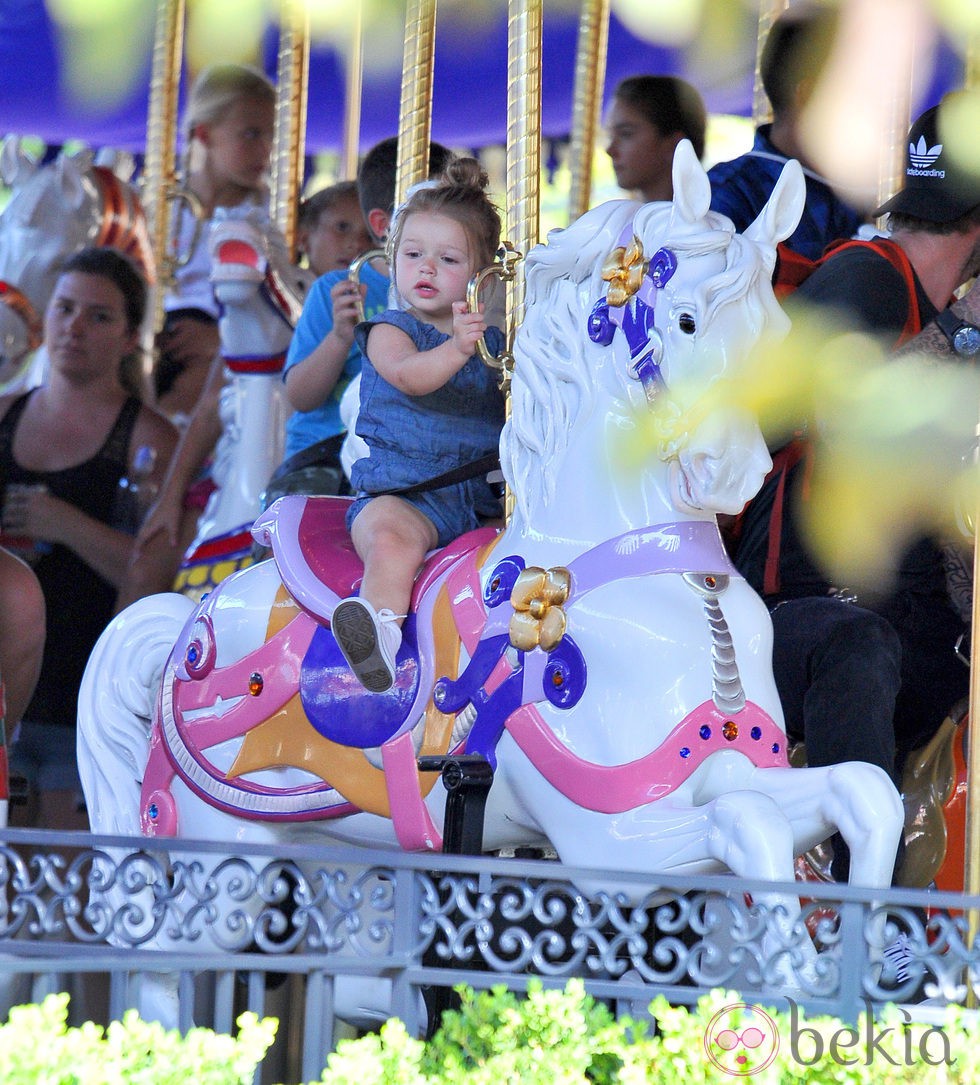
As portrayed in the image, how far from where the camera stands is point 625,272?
2869 millimetres

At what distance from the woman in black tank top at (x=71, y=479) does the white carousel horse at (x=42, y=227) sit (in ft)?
0.93

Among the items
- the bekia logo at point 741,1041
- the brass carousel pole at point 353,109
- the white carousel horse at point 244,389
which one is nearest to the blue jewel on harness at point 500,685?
the bekia logo at point 741,1041

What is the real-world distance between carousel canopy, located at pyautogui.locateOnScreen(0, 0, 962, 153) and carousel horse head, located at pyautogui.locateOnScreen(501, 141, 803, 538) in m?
2.26

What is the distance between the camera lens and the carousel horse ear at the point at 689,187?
2795 mm

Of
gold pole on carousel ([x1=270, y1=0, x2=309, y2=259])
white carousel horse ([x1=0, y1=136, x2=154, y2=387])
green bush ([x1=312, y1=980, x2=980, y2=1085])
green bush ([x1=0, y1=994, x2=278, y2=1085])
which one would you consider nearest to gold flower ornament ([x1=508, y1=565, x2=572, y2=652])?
green bush ([x1=312, y1=980, x2=980, y2=1085])

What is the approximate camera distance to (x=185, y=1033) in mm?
2395

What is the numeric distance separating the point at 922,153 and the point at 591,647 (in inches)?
50.4

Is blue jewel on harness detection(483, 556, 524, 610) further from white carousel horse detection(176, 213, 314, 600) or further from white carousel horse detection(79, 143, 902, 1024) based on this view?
white carousel horse detection(176, 213, 314, 600)

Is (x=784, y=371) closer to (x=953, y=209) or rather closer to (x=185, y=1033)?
(x=953, y=209)

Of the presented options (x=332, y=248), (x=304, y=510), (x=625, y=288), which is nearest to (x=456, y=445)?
(x=304, y=510)

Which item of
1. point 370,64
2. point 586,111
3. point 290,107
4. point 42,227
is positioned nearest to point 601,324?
point 586,111

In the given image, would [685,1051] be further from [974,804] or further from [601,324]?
[601,324]

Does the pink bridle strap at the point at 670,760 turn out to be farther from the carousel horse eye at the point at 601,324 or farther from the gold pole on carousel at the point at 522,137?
the gold pole on carousel at the point at 522,137

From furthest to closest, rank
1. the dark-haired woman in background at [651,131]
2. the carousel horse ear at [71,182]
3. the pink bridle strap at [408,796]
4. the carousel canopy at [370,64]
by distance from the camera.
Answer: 1. the carousel horse ear at [71,182]
2. the carousel canopy at [370,64]
3. the dark-haired woman in background at [651,131]
4. the pink bridle strap at [408,796]
